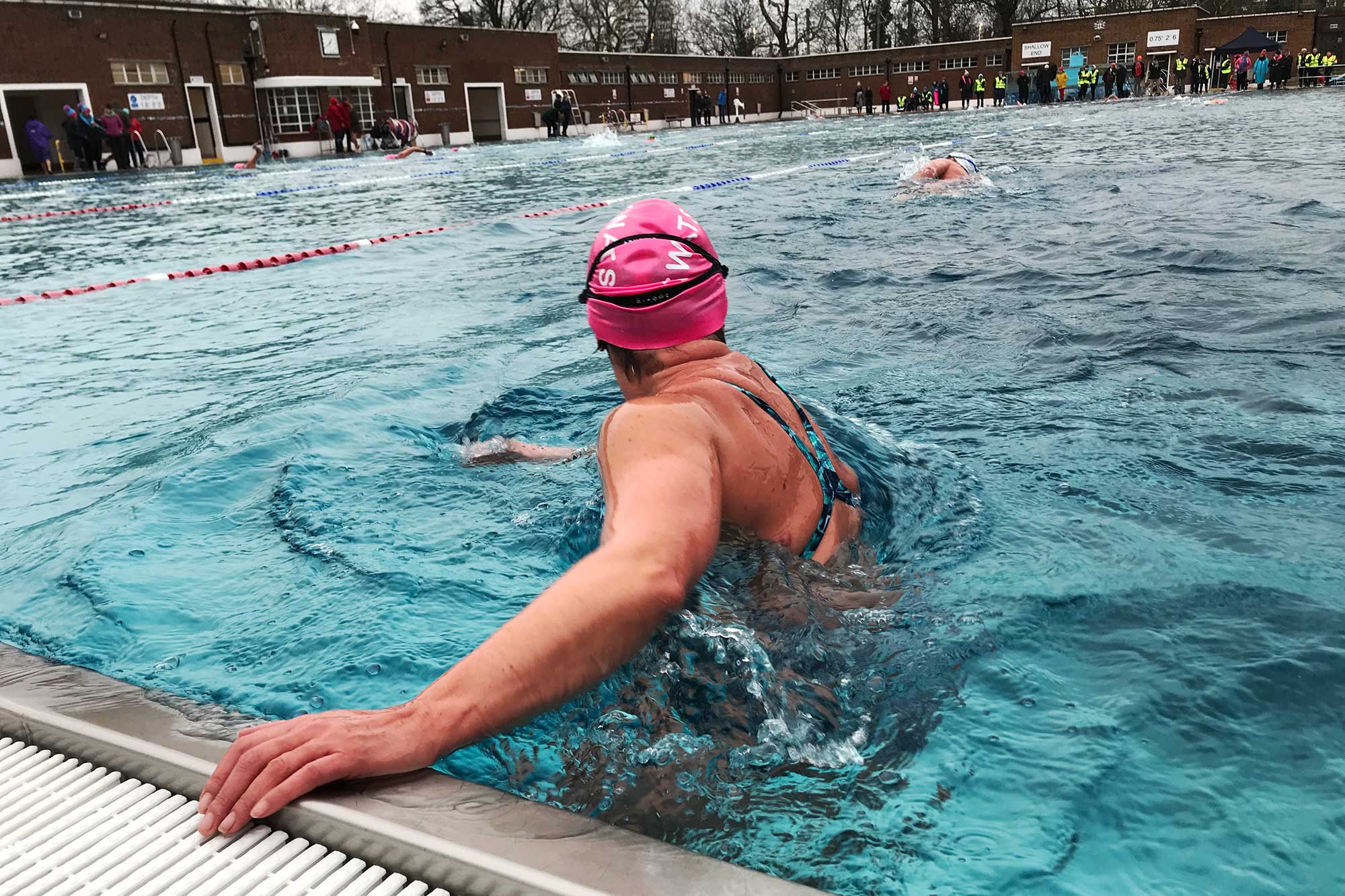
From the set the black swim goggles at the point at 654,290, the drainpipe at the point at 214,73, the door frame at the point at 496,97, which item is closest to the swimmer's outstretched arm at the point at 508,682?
the black swim goggles at the point at 654,290

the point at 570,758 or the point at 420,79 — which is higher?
the point at 420,79

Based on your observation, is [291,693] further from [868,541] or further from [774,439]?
[868,541]

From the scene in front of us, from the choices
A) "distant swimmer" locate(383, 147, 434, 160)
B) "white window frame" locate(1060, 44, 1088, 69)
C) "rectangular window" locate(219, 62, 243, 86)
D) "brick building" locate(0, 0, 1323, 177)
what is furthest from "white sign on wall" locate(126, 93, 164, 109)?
"white window frame" locate(1060, 44, 1088, 69)

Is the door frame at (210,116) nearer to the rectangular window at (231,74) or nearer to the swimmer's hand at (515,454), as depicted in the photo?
the rectangular window at (231,74)

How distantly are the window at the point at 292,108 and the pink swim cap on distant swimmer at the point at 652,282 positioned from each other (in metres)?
37.8

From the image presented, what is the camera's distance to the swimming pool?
72.1 inches

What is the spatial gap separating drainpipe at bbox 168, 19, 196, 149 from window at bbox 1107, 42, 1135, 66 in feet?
161

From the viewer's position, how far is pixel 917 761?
6.36 ft

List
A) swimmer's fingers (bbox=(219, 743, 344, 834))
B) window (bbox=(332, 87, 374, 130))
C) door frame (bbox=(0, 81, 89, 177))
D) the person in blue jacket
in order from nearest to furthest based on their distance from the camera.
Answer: swimmer's fingers (bbox=(219, 743, 344, 834))
door frame (bbox=(0, 81, 89, 177))
window (bbox=(332, 87, 374, 130))
the person in blue jacket

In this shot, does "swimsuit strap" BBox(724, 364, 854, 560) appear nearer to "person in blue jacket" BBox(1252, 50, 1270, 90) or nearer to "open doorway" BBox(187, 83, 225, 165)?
"open doorway" BBox(187, 83, 225, 165)

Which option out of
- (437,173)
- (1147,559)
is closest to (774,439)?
(1147,559)

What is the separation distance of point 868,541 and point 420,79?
4405 centimetres

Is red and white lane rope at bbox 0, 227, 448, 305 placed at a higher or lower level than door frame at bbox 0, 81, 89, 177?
lower

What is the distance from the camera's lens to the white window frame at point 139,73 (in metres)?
30.8
